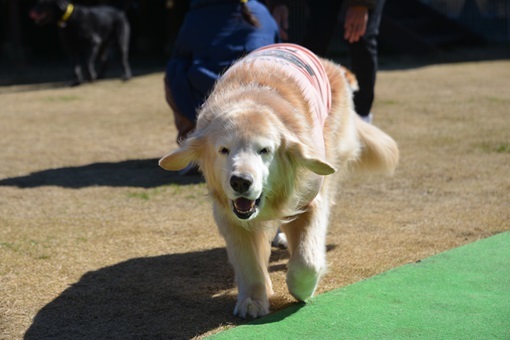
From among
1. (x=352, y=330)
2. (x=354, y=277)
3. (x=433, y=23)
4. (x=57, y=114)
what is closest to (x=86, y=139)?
(x=57, y=114)

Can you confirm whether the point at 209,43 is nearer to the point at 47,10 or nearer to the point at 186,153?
the point at 186,153

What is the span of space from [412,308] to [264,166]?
881mm

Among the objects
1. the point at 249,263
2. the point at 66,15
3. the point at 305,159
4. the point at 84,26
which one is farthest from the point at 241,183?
the point at 84,26

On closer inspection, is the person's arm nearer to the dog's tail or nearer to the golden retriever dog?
the dog's tail

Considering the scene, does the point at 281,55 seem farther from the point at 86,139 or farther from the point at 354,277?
the point at 86,139

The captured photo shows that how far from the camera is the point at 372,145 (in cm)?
449

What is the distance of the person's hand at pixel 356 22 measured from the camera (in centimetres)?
601

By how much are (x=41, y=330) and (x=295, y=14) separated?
13.4 m

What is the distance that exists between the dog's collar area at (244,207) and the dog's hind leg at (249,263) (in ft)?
1.08

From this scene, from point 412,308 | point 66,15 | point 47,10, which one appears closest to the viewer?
point 412,308

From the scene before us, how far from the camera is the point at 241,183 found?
116 inches

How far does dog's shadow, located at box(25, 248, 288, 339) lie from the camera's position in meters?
3.15

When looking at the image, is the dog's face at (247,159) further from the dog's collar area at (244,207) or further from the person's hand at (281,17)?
the person's hand at (281,17)

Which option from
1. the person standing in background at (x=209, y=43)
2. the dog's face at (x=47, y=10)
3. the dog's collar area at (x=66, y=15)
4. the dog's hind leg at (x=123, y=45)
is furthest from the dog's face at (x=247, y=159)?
the dog's hind leg at (x=123, y=45)
